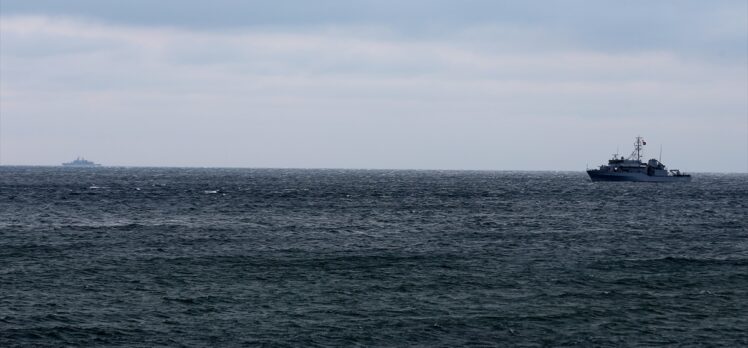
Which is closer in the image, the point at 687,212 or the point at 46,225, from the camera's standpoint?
the point at 46,225

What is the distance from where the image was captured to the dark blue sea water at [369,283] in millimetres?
36188

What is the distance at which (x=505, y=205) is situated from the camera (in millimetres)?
134125

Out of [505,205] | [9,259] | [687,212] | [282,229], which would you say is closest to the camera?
[9,259]

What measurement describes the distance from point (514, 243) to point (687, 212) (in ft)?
172

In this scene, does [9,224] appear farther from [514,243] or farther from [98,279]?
[514,243]

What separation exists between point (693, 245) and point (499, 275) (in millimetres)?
25943

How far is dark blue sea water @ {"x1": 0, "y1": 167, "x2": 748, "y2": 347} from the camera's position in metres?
36.2

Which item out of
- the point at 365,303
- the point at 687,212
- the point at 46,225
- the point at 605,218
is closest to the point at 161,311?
the point at 365,303

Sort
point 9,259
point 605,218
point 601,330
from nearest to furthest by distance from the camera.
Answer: point 601,330 → point 9,259 → point 605,218

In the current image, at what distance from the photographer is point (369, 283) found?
160 feet

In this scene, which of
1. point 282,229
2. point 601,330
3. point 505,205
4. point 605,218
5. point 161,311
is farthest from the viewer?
point 505,205

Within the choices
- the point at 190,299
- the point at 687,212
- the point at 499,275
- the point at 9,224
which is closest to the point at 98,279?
the point at 190,299

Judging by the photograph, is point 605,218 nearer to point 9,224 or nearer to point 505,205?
point 505,205

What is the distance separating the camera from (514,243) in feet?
232
